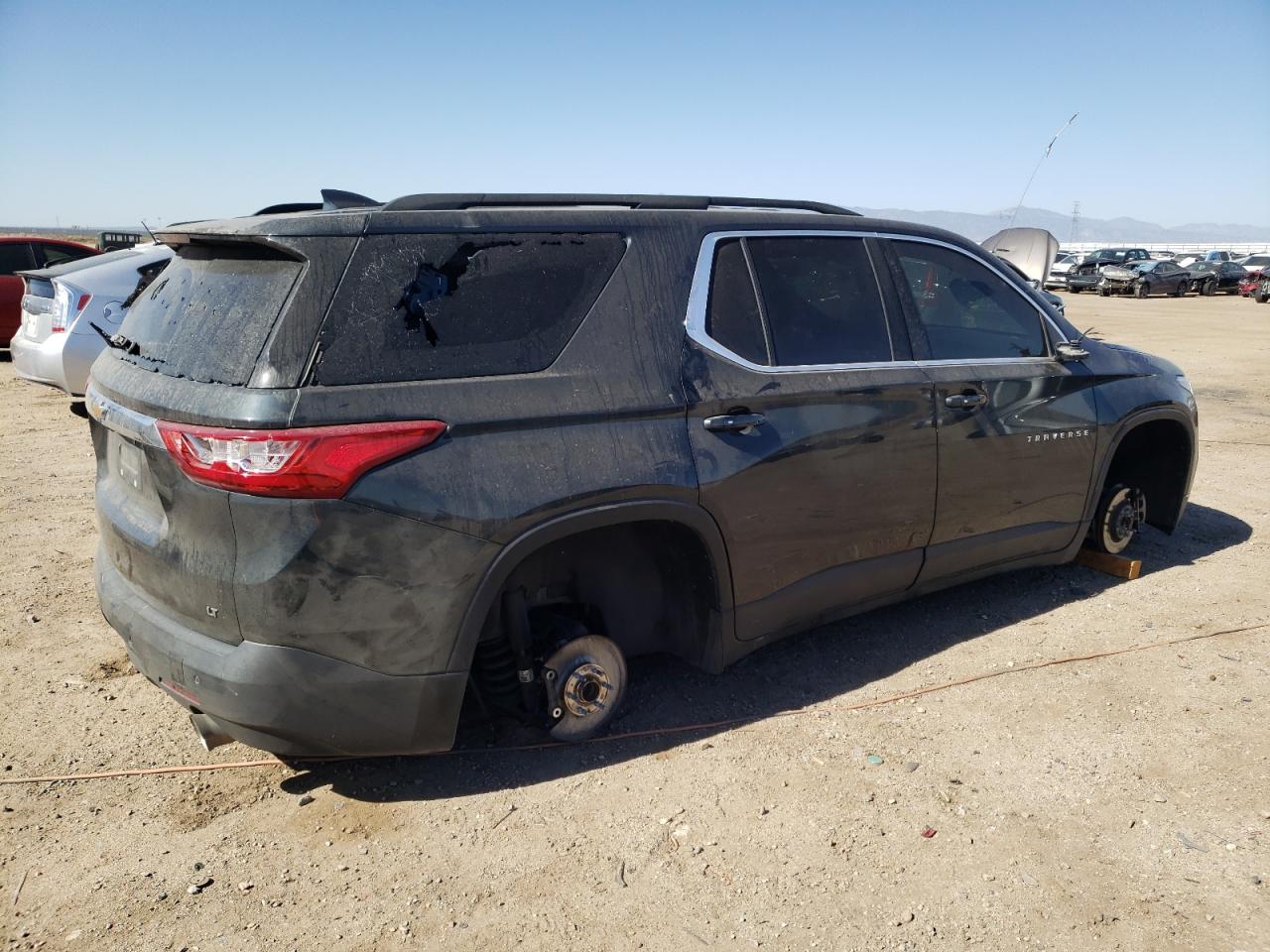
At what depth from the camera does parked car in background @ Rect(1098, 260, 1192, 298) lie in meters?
34.7

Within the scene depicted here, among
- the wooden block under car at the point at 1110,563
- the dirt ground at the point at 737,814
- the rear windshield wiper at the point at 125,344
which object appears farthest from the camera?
the wooden block under car at the point at 1110,563

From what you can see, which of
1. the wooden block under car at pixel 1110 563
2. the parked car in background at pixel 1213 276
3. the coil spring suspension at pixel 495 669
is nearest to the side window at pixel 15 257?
the coil spring suspension at pixel 495 669

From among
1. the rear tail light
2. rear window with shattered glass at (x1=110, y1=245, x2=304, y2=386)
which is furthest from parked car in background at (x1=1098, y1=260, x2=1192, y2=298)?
rear window with shattered glass at (x1=110, y1=245, x2=304, y2=386)

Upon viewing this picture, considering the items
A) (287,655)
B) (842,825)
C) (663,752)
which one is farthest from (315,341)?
(842,825)

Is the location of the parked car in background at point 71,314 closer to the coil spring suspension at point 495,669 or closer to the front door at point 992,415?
the coil spring suspension at point 495,669

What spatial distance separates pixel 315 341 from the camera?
269 centimetres

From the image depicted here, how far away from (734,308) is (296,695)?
196 cm

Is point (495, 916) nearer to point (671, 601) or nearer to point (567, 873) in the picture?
point (567, 873)

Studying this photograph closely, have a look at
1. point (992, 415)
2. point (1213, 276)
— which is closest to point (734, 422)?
point (992, 415)

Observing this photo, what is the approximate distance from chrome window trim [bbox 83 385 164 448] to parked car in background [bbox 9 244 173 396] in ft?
20.2

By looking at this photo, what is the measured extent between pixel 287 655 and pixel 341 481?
53cm

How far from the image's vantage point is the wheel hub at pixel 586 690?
335 centimetres

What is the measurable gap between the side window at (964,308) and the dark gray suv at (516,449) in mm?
31

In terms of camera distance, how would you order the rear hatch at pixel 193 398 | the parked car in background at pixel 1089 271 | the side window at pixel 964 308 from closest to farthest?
1. the rear hatch at pixel 193 398
2. the side window at pixel 964 308
3. the parked car in background at pixel 1089 271
